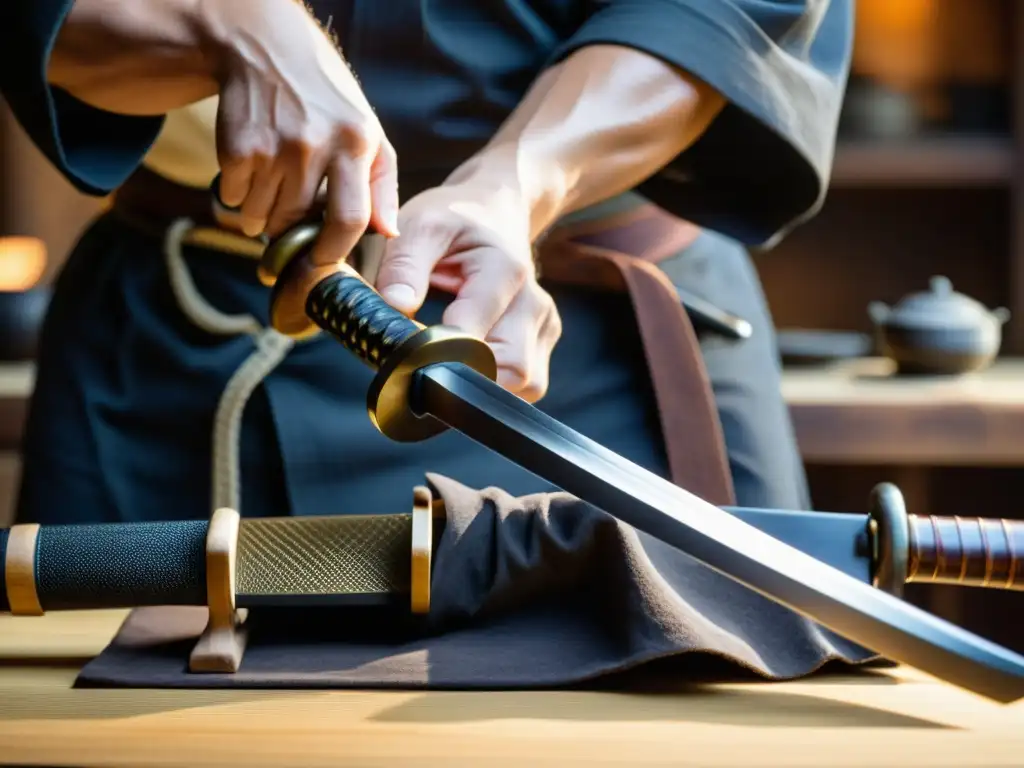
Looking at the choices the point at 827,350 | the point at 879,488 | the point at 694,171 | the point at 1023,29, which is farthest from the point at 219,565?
the point at 1023,29

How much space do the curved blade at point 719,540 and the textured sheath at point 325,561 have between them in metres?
0.08

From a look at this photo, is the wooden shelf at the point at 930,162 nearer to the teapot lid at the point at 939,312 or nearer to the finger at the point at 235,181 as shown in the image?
the teapot lid at the point at 939,312

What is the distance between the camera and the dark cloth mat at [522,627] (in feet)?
1.77

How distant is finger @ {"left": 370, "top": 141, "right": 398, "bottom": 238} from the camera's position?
604 mm

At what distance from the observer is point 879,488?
0.56 m

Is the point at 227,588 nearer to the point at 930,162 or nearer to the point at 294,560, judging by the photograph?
the point at 294,560

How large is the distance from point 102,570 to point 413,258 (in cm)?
21

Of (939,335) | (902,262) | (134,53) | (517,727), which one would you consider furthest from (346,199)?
(902,262)

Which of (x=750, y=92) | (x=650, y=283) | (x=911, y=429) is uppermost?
(x=750, y=92)

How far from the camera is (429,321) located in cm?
78

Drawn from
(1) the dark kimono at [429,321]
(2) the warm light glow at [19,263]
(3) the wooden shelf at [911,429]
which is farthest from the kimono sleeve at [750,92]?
(2) the warm light glow at [19,263]

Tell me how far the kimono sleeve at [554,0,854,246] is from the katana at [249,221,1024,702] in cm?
27

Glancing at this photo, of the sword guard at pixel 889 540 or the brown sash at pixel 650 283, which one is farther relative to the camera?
the brown sash at pixel 650 283

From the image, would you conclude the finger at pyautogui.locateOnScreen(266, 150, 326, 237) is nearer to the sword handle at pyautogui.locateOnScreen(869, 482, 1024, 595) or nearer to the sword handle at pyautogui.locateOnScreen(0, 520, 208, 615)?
the sword handle at pyautogui.locateOnScreen(0, 520, 208, 615)
